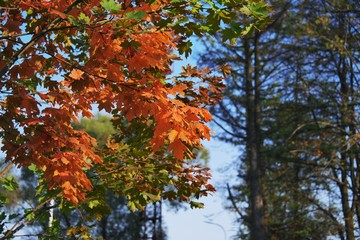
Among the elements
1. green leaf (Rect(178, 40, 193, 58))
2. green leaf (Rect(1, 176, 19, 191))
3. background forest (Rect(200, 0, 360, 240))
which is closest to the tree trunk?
background forest (Rect(200, 0, 360, 240))

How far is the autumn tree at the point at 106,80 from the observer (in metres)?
3.24

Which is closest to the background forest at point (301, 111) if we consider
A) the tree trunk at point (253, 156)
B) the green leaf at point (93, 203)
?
the tree trunk at point (253, 156)

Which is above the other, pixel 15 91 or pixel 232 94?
pixel 232 94

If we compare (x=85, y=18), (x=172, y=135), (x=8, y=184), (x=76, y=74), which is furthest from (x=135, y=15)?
(x=8, y=184)

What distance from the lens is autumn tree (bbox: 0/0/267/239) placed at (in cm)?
324

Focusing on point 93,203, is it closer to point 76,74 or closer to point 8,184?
point 8,184

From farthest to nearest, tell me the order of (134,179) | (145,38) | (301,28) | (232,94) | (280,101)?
1. (232,94)
2. (280,101)
3. (301,28)
4. (134,179)
5. (145,38)

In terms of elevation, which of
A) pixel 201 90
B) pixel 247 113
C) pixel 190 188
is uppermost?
pixel 247 113

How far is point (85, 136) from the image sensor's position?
4836mm

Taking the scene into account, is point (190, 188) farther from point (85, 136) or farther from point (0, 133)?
point (0, 133)

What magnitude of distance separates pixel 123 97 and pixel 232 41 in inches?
35.5

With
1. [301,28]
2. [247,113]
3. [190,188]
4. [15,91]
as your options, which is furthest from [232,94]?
[15,91]

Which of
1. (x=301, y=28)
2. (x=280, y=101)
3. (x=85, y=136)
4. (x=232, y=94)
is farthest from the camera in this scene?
(x=232, y=94)

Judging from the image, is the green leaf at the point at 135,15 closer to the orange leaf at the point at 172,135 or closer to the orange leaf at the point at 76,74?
the orange leaf at the point at 172,135
